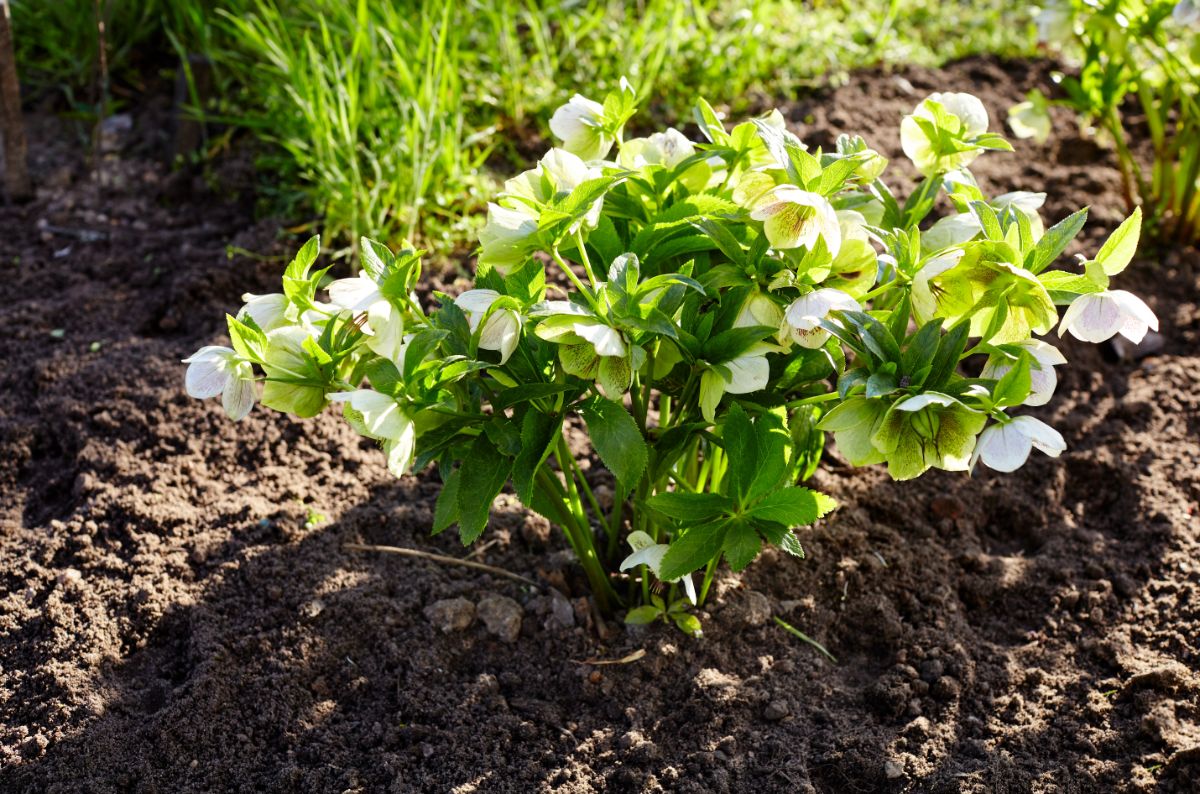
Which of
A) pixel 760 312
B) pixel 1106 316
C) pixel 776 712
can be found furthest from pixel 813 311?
pixel 776 712

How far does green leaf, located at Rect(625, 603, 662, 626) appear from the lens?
1.69 m

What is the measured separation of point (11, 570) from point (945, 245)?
5.08ft

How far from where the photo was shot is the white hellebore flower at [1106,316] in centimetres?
120

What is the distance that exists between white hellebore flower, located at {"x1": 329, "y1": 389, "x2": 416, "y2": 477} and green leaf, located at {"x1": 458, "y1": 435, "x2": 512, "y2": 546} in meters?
0.13

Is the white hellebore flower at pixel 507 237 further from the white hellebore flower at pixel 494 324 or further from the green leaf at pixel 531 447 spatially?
the green leaf at pixel 531 447

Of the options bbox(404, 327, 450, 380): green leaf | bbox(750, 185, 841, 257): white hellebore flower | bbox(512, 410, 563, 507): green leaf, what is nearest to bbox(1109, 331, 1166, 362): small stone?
bbox(750, 185, 841, 257): white hellebore flower

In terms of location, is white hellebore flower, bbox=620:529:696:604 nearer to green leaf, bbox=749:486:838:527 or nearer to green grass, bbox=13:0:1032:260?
green leaf, bbox=749:486:838:527

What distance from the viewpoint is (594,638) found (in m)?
1.73

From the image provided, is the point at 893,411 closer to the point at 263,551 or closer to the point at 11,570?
the point at 263,551

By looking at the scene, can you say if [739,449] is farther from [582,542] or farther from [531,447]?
[582,542]

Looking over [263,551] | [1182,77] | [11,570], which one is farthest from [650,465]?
[1182,77]

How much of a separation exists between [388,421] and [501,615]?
66cm

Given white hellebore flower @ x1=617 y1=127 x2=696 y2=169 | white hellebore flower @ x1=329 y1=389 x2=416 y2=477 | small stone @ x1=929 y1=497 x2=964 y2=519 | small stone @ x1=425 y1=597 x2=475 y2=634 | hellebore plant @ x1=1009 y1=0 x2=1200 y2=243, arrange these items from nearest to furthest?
white hellebore flower @ x1=329 y1=389 x2=416 y2=477 < white hellebore flower @ x1=617 y1=127 x2=696 y2=169 < small stone @ x1=425 y1=597 x2=475 y2=634 < small stone @ x1=929 y1=497 x2=964 y2=519 < hellebore plant @ x1=1009 y1=0 x2=1200 y2=243

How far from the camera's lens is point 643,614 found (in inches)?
66.7
